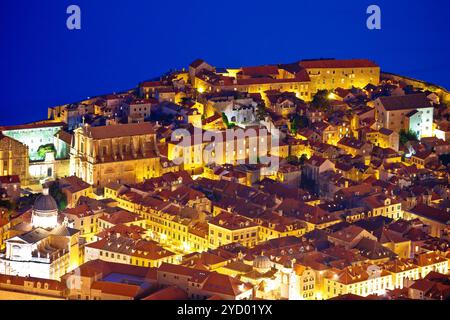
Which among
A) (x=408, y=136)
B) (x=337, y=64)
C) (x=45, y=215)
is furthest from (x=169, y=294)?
(x=337, y=64)

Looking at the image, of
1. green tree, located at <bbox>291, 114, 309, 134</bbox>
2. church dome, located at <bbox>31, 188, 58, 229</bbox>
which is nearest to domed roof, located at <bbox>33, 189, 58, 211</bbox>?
church dome, located at <bbox>31, 188, 58, 229</bbox>

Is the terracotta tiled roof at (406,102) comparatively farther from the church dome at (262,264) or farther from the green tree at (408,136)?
the church dome at (262,264)

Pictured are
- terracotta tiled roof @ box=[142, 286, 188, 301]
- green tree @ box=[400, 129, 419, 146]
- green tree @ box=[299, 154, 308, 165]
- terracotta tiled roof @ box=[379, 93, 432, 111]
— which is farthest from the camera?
terracotta tiled roof @ box=[379, 93, 432, 111]

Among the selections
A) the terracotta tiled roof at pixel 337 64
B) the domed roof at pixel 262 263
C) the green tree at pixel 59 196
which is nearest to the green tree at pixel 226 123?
the terracotta tiled roof at pixel 337 64

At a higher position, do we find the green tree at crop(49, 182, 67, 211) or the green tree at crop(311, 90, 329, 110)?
the green tree at crop(311, 90, 329, 110)

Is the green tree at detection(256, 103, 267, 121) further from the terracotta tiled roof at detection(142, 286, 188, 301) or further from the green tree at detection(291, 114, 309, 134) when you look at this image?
the terracotta tiled roof at detection(142, 286, 188, 301)

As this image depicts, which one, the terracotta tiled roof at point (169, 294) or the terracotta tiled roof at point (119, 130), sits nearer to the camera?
the terracotta tiled roof at point (169, 294)

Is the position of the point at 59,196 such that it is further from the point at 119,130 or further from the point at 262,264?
the point at 262,264

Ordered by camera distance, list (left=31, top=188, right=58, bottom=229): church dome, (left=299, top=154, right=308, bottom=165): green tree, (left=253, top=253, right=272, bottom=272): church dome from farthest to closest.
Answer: (left=299, top=154, right=308, bottom=165): green tree < (left=31, top=188, right=58, bottom=229): church dome < (left=253, top=253, right=272, bottom=272): church dome
